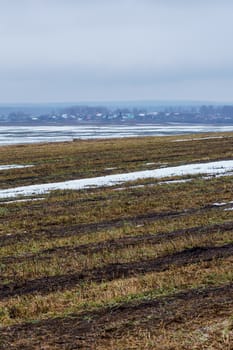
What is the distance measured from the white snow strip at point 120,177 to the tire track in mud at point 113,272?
551 inches

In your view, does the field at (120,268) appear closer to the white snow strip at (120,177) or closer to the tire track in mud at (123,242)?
the tire track in mud at (123,242)

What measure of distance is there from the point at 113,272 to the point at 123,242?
9.88ft

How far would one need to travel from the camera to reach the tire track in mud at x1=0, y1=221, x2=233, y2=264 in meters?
13.5

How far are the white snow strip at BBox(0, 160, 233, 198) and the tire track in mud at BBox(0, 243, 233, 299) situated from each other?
1401 cm

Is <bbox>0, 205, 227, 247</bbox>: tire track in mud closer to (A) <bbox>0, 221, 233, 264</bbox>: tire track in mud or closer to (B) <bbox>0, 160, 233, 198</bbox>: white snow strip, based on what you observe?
(A) <bbox>0, 221, 233, 264</bbox>: tire track in mud

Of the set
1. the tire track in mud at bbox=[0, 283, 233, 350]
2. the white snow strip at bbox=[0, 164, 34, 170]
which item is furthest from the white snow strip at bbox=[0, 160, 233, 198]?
the tire track in mud at bbox=[0, 283, 233, 350]

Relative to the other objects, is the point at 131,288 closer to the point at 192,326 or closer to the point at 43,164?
the point at 192,326

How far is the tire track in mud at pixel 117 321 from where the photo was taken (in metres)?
7.62

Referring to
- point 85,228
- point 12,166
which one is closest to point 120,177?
point 12,166

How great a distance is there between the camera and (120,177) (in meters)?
29.6

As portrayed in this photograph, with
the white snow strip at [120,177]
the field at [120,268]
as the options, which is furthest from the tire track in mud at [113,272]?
the white snow strip at [120,177]

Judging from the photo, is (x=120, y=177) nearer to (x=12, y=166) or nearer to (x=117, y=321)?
(x=12, y=166)

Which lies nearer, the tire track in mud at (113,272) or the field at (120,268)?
the field at (120,268)

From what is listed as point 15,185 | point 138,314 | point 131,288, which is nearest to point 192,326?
point 138,314
